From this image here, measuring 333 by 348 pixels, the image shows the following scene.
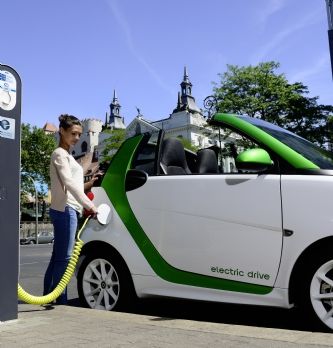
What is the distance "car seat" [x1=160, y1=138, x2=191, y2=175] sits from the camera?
4.38m

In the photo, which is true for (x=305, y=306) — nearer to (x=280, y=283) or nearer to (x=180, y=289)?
(x=280, y=283)

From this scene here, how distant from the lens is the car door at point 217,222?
138 inches

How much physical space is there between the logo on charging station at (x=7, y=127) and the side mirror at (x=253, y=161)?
170 cm

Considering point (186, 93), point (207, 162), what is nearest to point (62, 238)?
point (207, 162)

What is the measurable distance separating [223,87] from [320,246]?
27.5 meters

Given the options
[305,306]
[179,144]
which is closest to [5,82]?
[179,144]

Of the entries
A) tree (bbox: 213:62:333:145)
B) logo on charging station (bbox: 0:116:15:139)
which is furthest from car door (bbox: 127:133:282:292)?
tree (bbox: 213:62:333:145)

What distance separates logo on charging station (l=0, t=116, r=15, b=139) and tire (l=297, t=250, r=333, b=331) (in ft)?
7.69

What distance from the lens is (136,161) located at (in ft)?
14.7

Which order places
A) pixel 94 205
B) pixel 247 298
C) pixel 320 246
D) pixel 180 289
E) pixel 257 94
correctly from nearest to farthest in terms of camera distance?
pixel 320 246 < pixel 247 298 < pixel 180 289 < pixel 94 205 < pixel 257 94

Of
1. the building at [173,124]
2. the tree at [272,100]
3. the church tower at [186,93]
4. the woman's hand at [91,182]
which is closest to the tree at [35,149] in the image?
the building at [173,124]

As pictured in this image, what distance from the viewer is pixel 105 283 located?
4.31m

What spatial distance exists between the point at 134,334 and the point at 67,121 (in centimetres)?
230

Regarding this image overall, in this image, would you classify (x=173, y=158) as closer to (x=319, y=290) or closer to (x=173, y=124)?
(x=319, y=290)
